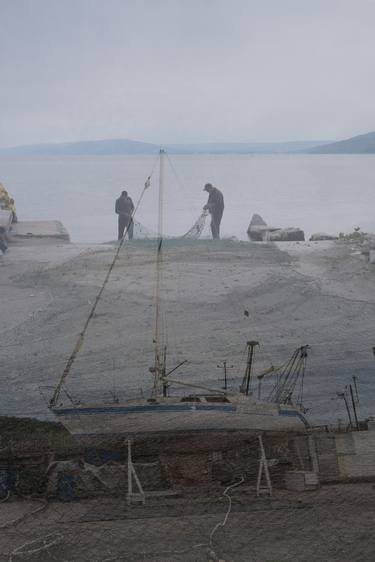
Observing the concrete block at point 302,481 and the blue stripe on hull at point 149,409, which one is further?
the blue stripe on hull at point 149,409

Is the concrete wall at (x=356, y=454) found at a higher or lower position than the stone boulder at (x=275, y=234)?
lower

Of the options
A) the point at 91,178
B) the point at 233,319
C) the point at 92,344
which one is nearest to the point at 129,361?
the point at 92,344

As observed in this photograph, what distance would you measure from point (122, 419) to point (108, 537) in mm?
829

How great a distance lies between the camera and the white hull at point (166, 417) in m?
4.29

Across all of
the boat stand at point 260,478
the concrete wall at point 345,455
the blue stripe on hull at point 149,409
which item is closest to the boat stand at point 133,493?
the blue stripe on hull at point 149,409

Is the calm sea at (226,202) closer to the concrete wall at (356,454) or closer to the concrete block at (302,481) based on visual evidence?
the concrete wall at (356,454)

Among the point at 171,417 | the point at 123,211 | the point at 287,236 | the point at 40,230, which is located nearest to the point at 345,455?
the point at 171,417

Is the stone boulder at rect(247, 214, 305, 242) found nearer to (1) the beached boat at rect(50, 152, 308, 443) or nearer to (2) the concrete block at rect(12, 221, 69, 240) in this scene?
(2) the concrete block at rect(12, 221, 69, 240)

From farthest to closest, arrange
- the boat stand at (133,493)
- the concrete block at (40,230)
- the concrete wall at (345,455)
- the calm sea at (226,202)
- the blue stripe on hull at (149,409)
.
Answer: the calm sea at (226,202)
the concrete block at (40,230)
the blue stripe on hull at (149,409)
the concrete wall at (345,455)
the boat stand at (133,493)

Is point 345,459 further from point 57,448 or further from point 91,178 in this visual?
point 91,178

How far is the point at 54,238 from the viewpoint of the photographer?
44.6 feet

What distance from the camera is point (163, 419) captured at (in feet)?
14.1

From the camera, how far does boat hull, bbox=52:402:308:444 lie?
4.29m

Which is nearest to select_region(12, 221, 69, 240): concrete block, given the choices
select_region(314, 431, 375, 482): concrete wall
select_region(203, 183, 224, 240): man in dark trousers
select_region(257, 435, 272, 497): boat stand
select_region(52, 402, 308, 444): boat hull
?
select_region(203, 183, 224, 240): man in dark trousers
